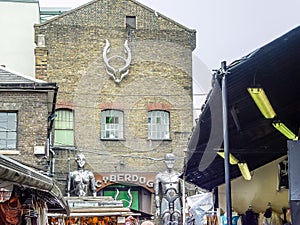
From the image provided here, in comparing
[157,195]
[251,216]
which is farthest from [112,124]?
[251,216]

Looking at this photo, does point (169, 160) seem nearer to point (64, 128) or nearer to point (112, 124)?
point (112, 124)

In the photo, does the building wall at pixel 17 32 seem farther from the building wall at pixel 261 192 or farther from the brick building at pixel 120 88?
the building wall at pixel 261 192

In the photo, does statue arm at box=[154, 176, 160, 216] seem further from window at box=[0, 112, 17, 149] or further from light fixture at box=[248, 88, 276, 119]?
light fixture at box=[248, 88, 276, 119]

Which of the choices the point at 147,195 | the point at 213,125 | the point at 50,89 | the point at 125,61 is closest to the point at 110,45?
the point at 125,61

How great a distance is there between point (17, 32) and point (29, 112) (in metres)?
10.7

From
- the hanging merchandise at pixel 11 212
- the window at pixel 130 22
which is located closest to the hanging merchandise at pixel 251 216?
the hanging merchandise at pixel 11 212

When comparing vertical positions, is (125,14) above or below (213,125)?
above

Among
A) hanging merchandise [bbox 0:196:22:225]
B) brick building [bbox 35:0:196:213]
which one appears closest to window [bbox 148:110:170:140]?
brick building [bbox 35:0:196:213]

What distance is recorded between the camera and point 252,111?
9180mm

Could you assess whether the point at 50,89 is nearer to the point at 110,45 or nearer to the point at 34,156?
the point at 34,156

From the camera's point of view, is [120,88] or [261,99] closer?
[261,99]

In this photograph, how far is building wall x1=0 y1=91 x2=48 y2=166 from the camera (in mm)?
20719

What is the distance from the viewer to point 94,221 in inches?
686

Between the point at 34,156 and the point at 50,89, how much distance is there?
206 centimetres
